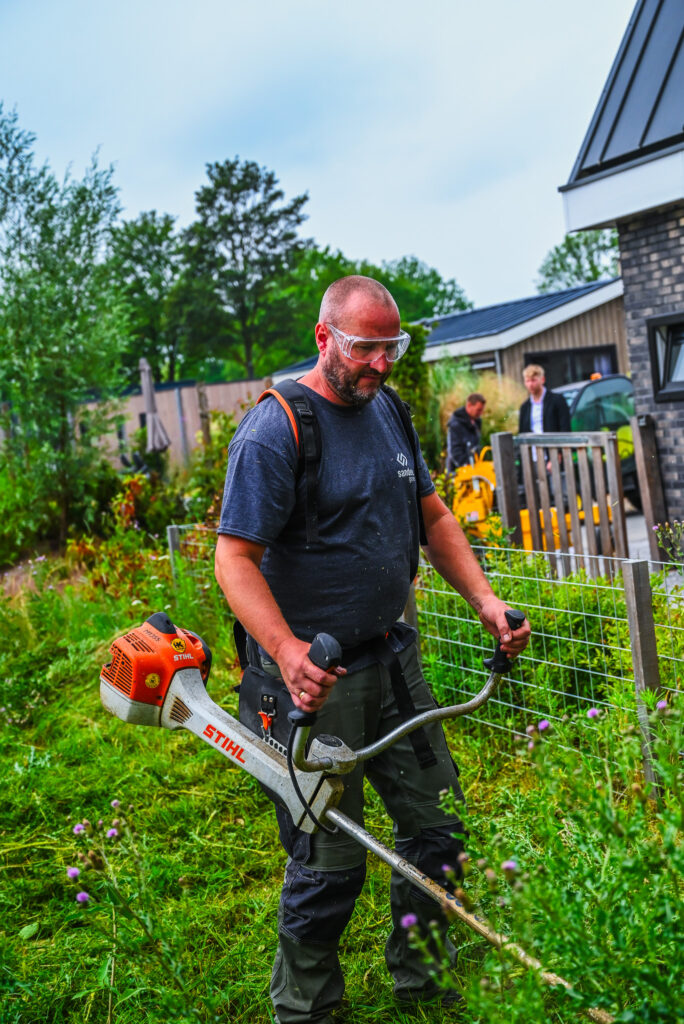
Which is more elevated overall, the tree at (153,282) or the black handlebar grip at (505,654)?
the tree at (153,282)

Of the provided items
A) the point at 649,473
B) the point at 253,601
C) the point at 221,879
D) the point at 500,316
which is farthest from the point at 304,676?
the point at 500,316

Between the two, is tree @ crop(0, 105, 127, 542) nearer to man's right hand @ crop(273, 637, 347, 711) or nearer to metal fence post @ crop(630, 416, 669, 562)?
metal fence post @ crop(630, 416, 669, 562)

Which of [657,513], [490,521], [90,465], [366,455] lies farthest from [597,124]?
[90,465]

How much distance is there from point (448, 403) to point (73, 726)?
35.4ft

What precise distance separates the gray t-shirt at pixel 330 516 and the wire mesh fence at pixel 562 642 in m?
1.14

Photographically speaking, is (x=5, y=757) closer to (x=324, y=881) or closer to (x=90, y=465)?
(x=324, y=881)

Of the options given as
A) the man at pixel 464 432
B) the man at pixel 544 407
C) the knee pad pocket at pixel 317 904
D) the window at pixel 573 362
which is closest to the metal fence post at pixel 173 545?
the man at pixel 464 432

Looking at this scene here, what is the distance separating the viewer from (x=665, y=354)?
7.93 metres

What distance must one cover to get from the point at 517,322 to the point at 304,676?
18.9m

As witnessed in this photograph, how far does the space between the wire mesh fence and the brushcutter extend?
101 cm

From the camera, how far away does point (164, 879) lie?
377 centimetres

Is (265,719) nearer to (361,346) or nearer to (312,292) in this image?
(361,346)

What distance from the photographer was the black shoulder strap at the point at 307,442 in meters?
2.60

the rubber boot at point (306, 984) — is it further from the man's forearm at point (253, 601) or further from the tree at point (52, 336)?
the tree at point (52, 336)
